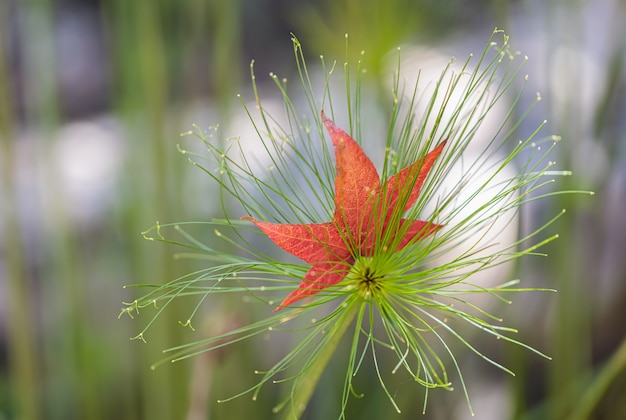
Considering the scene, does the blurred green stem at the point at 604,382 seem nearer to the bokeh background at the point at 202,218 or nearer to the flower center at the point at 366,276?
the bokeh background at the point at 202,218

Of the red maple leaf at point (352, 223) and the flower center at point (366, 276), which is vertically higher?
the red maple leaf at point (352, 223)

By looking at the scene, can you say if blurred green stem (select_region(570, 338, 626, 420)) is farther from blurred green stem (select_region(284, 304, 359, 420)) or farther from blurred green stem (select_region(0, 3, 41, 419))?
blurred green stem (select_region(0, 3, 41, 419))

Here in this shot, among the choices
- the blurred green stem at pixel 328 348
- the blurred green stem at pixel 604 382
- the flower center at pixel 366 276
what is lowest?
the blurred green stem at pixel 604 382

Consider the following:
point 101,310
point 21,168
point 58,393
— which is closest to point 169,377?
point 58,393

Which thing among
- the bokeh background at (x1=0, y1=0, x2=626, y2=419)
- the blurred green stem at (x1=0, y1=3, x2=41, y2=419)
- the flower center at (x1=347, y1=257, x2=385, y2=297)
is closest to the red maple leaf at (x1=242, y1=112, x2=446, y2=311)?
the flower center at (x1=347, y1=257, x2=385, y2=297)

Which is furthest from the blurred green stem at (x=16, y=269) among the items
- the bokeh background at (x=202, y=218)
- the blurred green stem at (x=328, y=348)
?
the blurred green stem at (x=328, y=348)

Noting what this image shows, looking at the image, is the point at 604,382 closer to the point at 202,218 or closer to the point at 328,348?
the point at 328,348
